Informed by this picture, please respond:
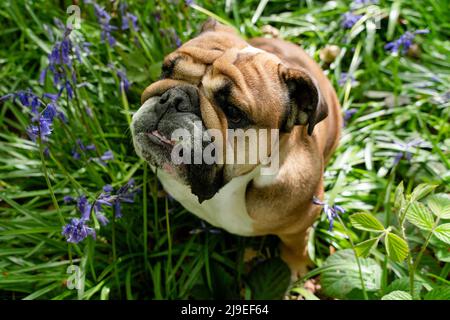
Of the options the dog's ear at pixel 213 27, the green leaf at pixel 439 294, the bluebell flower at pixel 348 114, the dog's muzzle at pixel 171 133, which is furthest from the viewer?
the bluebell flower at pixel 348 114

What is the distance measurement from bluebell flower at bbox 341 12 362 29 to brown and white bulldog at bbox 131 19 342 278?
1567mm

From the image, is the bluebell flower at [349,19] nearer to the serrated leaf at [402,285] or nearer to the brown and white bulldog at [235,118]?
the brown and white bulldog at [235,118]

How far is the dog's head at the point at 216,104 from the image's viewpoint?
2.32 metres

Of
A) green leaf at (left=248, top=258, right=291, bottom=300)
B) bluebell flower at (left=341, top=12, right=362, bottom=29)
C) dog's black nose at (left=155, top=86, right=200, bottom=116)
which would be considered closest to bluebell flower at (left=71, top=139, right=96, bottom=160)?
dog's black nose at (left=155, top=86, right=200, bottom=116)

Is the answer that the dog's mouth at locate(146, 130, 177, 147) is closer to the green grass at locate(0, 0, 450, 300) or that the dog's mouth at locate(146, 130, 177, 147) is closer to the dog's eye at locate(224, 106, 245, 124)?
the dog's eye at locate(224, 106, 245, 124)

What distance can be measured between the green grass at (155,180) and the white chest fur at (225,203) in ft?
0.56

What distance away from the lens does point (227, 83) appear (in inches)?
91.7

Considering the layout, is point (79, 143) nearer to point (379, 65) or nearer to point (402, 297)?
point (402, 297)

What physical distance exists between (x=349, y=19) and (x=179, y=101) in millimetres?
2156

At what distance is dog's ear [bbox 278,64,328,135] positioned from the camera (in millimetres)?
2389

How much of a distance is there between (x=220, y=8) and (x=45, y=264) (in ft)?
7.77

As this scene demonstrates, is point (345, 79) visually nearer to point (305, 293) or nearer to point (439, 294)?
point (305, 293)

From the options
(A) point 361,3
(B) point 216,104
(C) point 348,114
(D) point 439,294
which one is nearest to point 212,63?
(B) point 216,104

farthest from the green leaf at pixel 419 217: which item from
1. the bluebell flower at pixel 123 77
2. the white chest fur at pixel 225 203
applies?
the bluebell flower at pixel 123 77
